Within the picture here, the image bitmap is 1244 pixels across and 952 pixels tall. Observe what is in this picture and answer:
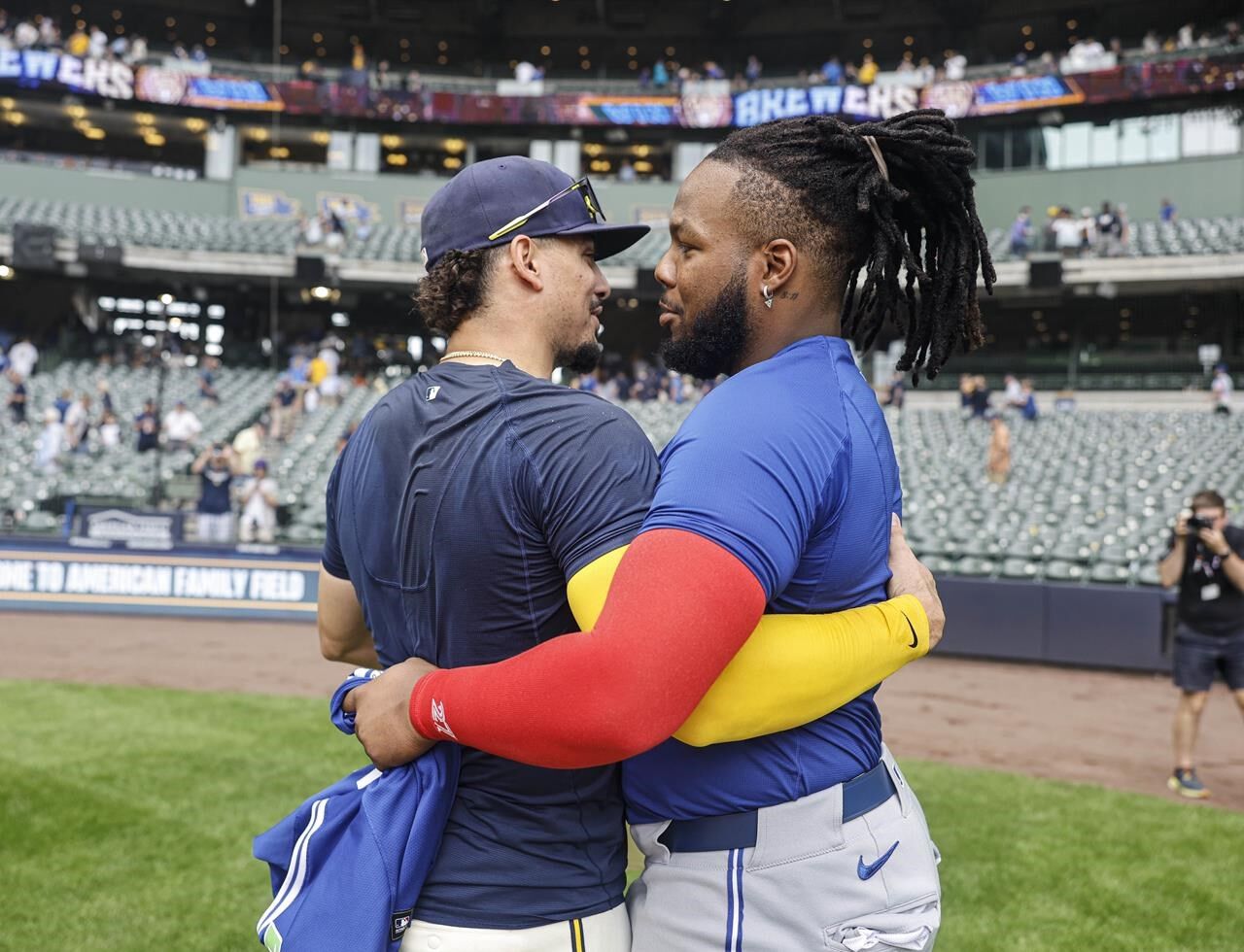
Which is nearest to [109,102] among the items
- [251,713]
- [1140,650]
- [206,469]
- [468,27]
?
[468,27]

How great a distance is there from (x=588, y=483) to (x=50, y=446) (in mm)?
19802

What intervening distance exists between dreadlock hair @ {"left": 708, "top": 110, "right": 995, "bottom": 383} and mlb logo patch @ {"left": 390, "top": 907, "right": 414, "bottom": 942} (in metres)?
1.18

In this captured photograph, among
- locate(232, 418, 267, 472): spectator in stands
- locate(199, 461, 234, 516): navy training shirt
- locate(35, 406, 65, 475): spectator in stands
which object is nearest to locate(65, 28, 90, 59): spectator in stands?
locate(35, 406, 65, 475): spectator in stands

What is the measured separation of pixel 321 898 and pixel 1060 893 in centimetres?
442

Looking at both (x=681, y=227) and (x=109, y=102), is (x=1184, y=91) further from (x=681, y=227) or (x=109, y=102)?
(x=681, y=227)

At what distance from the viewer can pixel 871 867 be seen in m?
1.68

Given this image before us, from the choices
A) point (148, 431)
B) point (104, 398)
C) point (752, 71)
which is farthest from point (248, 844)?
point (752, 71)

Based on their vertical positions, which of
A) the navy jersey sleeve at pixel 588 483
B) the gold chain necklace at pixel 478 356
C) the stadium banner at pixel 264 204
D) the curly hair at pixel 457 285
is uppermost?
the stadium banner at pixel 264 204

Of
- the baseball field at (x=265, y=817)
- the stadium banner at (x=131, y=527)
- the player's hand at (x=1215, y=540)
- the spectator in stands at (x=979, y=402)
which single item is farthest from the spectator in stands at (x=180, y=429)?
the player's hand at (x=1215, y=540)

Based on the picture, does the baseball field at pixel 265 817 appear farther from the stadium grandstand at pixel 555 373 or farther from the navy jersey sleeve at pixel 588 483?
the navy jersey sleeve at pixel 588 483

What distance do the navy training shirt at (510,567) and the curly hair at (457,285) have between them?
18 centimetres

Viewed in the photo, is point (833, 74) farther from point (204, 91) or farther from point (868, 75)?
point (204, 91)

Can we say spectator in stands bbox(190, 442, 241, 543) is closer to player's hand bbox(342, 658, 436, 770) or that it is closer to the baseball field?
the baseball field

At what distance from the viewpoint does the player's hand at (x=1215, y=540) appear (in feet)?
21.2
